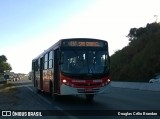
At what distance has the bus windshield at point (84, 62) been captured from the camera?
22219 millimetres

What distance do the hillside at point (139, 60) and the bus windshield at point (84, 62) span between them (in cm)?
4718

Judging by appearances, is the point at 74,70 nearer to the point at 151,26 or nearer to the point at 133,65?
the point at 133,65

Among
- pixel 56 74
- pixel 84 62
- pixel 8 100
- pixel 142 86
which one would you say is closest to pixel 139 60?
pixel 142 86

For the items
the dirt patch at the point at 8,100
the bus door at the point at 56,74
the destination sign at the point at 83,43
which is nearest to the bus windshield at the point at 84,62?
the destination sign at the point at 83,43

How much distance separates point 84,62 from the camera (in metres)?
22.3

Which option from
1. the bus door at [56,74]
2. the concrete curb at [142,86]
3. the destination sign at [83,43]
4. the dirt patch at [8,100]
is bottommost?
the dirt patch at [8,100]

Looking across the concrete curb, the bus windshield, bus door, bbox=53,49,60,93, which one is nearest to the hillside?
the concrete curb

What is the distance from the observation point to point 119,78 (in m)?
80.2

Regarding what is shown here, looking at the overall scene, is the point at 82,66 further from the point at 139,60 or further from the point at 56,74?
the point at 139,60

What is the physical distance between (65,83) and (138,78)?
5116 cm

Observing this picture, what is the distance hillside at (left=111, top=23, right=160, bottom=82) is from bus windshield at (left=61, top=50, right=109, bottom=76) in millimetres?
47178

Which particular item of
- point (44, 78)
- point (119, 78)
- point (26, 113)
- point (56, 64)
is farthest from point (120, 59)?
point (26, 113)

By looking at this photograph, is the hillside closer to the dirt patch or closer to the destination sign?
the dirt patch

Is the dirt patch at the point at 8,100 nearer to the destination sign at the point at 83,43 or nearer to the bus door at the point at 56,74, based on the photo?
the bus door at the point at 56,74
